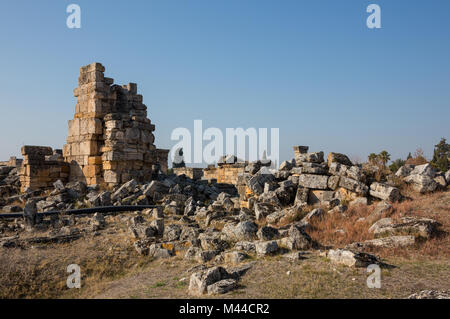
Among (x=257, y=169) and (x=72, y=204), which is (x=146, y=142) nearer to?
(x=72, y=204)

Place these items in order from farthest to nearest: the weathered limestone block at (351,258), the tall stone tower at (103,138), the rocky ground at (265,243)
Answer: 1. the tall stone tower at (103,138)
2. the weathered limestone block at (351,258)
3. the rocky ground at (265,243)

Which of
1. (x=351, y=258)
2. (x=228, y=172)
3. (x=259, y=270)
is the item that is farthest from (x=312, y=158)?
(x=228, y=172)

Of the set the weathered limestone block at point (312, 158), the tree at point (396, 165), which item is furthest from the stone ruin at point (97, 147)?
the tree at point (396, 165)

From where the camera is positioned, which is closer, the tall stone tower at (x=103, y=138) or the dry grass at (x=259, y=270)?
the dry grass at (x=259, y=270)

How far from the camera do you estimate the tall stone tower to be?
14.2 m

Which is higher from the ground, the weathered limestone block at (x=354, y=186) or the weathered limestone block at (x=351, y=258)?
the weathered limestone block at (x=354, y=186)

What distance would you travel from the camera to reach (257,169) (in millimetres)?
12570

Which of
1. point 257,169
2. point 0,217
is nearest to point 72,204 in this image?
point 0,217

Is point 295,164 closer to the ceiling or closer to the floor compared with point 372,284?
closer to the ceiling

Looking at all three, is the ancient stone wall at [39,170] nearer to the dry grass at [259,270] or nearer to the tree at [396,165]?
the dry grass at [259,270]

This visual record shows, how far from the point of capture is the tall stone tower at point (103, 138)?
14242 millimetres

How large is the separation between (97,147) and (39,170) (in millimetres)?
2758

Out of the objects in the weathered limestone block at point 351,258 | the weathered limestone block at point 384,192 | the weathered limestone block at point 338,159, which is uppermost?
the weathered limestone block at point 338,159
